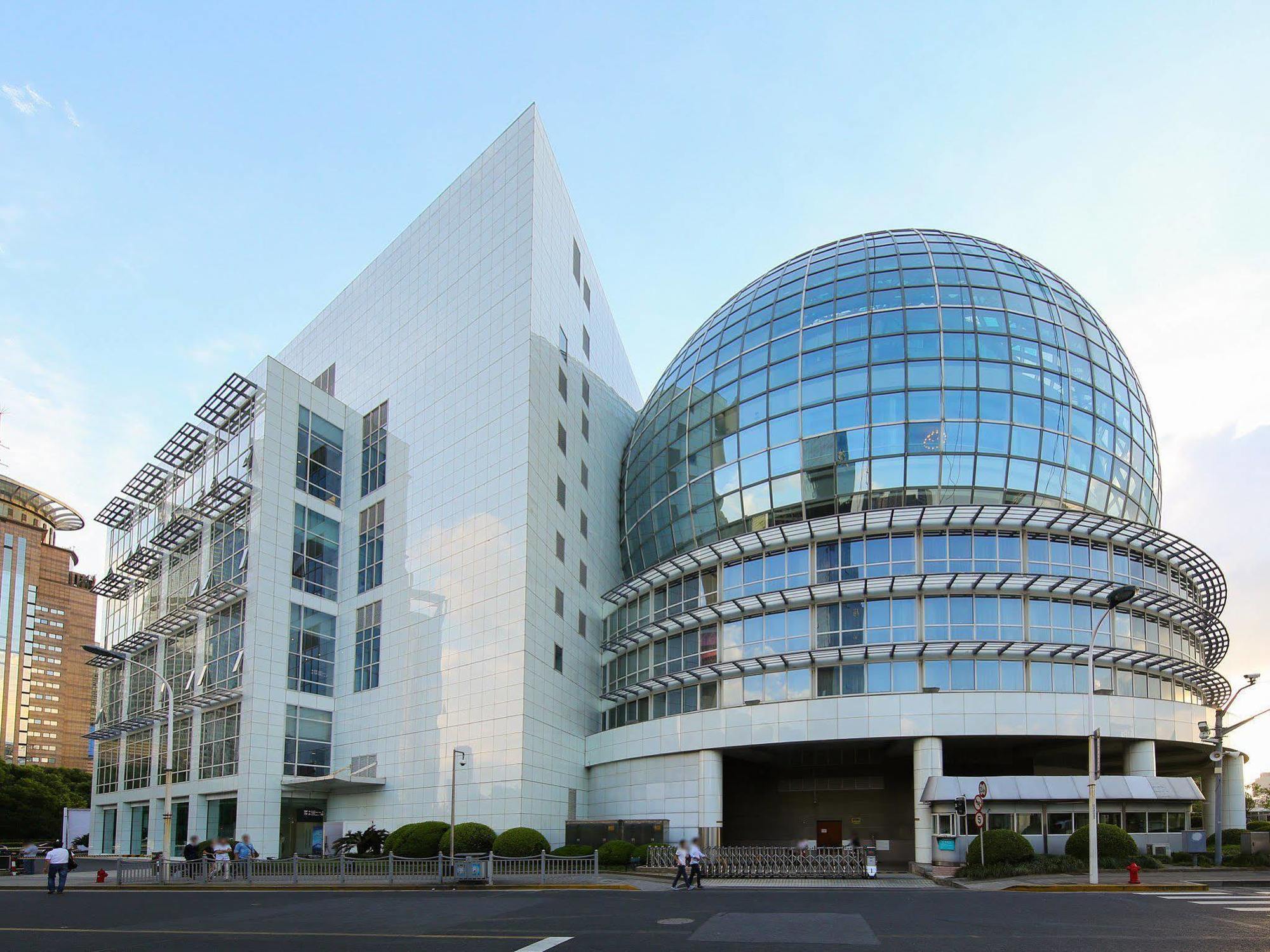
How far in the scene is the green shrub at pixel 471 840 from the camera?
43.9 meters

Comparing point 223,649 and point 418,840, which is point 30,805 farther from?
point 418,840

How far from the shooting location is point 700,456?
57.0 metres

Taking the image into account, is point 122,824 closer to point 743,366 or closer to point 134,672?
point 134,672

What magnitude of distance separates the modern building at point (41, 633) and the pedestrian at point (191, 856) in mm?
143762

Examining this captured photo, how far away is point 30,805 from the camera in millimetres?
94312

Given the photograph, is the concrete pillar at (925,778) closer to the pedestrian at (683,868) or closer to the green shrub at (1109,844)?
the green shrub at (1109,844)

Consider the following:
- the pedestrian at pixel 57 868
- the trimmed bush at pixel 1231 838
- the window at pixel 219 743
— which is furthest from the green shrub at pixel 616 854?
the trimmed bush at pixel 1231 838

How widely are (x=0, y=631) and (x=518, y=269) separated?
511ft

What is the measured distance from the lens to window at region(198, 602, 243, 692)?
54406 mm

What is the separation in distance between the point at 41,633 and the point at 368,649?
15025cm

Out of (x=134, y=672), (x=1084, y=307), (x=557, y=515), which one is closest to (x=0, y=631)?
(x=134, y=672)

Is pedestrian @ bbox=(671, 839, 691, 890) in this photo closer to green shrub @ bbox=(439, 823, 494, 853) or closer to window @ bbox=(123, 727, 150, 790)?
green shrub @ bbox=(439, 823, 494, 853)

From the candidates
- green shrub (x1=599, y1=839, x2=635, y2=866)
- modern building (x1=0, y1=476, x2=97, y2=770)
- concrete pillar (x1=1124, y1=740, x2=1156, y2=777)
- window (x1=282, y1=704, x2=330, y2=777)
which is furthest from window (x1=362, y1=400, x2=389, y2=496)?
modern building (x1=0, y1=476, x2=97, y2=770)

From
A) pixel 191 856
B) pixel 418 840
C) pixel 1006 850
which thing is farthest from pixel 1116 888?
pixel 191 856
